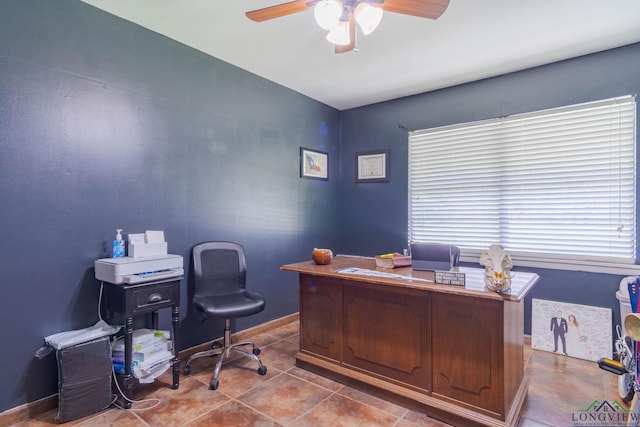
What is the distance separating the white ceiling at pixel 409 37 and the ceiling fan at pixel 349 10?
548 mm

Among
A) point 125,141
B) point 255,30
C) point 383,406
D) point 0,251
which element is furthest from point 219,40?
point 383,406

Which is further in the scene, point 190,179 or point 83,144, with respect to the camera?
point 190,179

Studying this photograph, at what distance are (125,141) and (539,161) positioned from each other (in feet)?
11.7

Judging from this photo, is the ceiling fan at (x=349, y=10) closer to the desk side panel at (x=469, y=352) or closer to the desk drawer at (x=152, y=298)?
the desk side panel at (x=469, y=352)

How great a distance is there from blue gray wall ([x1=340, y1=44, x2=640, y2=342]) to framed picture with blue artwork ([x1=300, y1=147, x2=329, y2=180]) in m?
0.35

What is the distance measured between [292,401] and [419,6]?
96.8 inches

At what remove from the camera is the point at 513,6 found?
2258mm

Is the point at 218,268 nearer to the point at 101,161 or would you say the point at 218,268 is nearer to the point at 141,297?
the point at 141,297

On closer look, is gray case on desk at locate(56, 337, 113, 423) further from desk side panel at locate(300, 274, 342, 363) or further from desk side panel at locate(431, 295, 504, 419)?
desk side panel at locate(431, 295, 504, 419)

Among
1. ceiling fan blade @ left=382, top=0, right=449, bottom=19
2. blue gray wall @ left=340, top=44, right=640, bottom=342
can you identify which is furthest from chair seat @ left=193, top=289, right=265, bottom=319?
ceiling fan blade @ left=382, top=0, right=449, bottom=19

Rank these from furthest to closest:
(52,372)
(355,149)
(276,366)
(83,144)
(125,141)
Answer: (355,149)
(276,366)
(125,141)
(83,144)
(52,372)

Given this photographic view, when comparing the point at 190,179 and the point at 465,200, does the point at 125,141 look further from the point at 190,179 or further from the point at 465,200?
the point at 465,200

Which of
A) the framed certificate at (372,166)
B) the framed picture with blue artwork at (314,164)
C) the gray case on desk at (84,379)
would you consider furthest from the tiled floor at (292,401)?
the framed certificate at (372,166)

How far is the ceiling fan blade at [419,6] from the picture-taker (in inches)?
66.2
